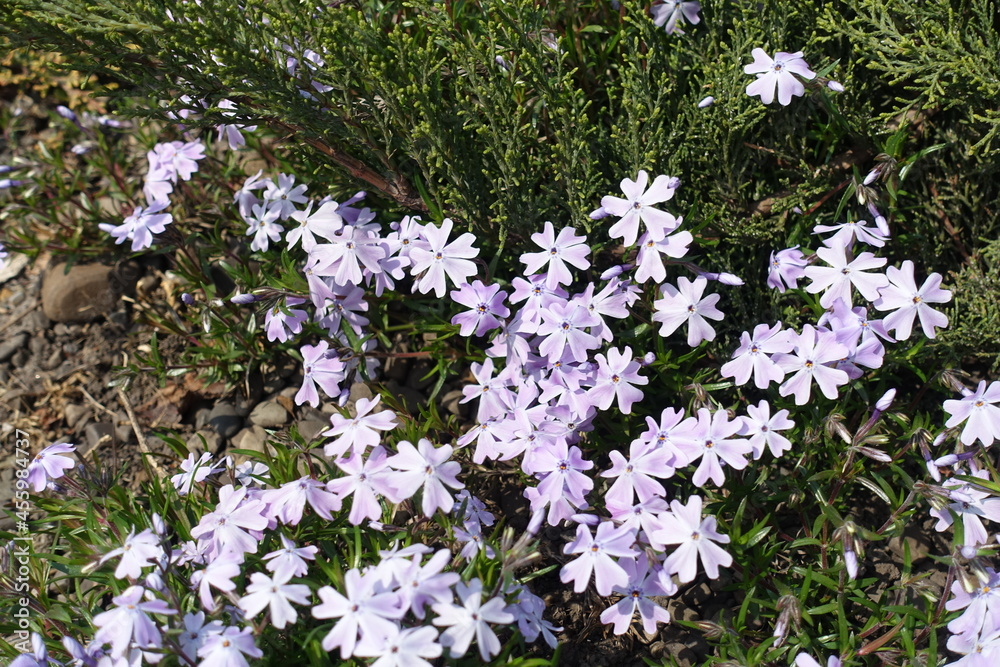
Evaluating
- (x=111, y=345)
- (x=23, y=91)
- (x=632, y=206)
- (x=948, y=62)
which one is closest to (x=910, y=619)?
(x=632, y=206)

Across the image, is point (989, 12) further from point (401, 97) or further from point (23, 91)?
point (23, 91)

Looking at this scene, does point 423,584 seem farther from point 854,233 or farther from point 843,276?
point 854,233

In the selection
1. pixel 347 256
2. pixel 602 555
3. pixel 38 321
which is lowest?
pixel 38 321

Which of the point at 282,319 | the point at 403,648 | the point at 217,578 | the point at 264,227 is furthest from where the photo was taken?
the point at 264,227

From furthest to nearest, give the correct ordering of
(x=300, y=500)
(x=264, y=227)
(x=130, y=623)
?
(x=264, y=227) < (x=300, y=500) < (x=130, y=623)

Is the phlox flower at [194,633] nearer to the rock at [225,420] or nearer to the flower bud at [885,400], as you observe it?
the rock at [225,420]

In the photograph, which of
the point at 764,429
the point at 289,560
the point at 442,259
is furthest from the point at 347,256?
the point at 764,429

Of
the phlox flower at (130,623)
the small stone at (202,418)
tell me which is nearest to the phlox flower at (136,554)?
the phlox flower at (130,623)
